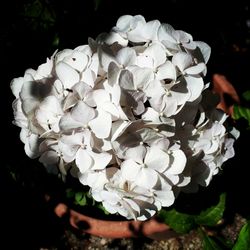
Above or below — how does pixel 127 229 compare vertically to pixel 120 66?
below

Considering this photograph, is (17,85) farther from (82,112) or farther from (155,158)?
(155,158)

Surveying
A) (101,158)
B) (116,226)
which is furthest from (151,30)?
(116,226)

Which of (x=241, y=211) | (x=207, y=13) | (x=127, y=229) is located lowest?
(x=241, y=211)

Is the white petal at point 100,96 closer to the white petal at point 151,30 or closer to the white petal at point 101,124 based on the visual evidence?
the white petal at point 101,124

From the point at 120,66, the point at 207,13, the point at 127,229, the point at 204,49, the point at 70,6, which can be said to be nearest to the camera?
the point at 120,66

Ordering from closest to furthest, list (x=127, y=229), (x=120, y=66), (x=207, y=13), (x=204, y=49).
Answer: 1. (x=120, y=66)
2. (x=204, y=49)
3. (x=127, y=229)
4. (x=207, y=13)

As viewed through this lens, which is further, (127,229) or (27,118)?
(127,229)

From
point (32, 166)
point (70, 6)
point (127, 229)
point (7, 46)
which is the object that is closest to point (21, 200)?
point (32, 166)

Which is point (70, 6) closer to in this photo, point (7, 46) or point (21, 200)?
point (7, 46)
